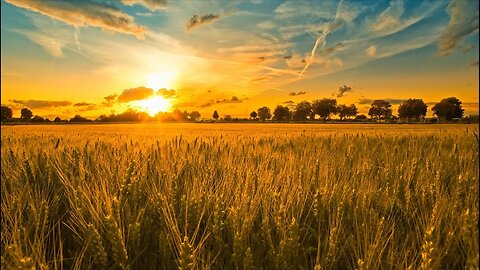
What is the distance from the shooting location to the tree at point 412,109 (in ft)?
159

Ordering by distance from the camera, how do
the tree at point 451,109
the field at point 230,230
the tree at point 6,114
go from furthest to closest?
the tree at point 6,114
the tree at point 451,109
the field at point 230,230

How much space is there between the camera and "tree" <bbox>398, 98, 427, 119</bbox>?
48316 mm

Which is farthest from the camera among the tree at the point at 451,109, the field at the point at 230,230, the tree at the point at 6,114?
the tree at the point at 6,114

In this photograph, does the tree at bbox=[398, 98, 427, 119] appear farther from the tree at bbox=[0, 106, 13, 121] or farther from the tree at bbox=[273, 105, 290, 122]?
the tree at bbox=[0, 106, 13, 121]

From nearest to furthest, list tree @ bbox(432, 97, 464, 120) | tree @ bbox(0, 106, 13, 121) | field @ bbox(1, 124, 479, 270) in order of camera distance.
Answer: field @ bbox(1, 124, 479, 270) → tree @ bbox(432, 97, 464, 120) → tree @ bbox(0, 106, 13, 121)

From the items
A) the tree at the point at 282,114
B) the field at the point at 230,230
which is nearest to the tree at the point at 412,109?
the tree at the point at 282,114

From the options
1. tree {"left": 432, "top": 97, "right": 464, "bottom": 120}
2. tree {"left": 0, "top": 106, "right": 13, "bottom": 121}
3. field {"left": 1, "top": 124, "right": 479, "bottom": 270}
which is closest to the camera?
field {"left": 1, "top": 124, "right": 479, "bottom": 270}

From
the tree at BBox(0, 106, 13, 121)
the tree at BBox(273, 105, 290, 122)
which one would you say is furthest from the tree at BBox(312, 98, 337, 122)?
the tree at BBox(0, 106, 13, 121)

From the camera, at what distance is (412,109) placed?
50812mm

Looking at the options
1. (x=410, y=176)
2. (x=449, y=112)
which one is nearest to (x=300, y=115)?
(x=449, y=112)

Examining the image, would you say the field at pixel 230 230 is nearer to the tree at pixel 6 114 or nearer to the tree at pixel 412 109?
the tree at pixel 412 109

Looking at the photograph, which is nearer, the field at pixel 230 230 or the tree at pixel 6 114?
the field at pixel 230 230

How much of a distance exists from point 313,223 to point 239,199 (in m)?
0.72

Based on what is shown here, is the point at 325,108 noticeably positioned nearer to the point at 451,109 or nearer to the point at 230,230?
the point at 451,109
